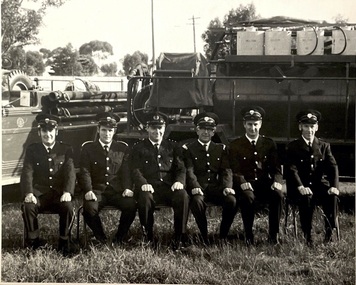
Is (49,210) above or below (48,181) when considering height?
below

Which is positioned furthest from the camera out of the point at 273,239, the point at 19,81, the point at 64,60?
the point at 19,81

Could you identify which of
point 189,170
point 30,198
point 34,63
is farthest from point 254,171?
point 34,63

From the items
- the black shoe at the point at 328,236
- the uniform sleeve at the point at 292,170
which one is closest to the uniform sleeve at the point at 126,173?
the uniform sleeve at the point at 292,170

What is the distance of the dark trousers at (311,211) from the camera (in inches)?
180

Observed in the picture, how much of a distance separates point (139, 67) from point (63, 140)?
1029 mm

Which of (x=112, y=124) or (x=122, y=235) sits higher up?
(x=112, y=124)

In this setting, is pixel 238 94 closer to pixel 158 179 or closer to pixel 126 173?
pixel 158 179

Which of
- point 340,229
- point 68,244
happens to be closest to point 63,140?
point 68,244

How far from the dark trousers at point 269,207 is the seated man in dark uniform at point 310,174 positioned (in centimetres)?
15

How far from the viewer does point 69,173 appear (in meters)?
4.69

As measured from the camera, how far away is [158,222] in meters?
4.98

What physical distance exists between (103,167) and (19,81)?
1.24m

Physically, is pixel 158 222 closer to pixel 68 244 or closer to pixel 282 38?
pixel 68 244

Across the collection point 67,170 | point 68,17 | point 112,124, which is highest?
point 68,17
